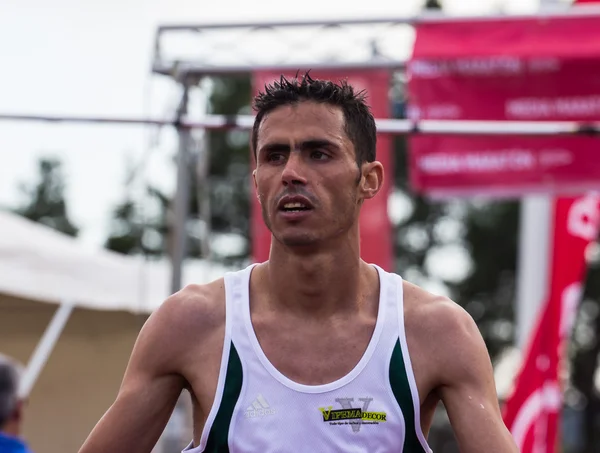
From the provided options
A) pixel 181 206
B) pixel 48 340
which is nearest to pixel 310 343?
pixel 181 206

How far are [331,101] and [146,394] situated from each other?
37.5 inches

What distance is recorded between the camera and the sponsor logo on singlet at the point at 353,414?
2824 millimetres

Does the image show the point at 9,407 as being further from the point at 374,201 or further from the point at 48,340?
the point at 48,340

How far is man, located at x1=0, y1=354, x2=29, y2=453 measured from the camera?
3684 millimetres

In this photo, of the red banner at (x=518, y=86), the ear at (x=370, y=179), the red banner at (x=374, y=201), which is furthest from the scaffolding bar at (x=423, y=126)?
the ear at (x=370, y=179)

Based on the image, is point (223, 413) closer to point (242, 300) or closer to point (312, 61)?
point (242, 300)

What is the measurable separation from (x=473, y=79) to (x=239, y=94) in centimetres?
2621

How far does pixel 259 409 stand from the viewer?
2.84 metres

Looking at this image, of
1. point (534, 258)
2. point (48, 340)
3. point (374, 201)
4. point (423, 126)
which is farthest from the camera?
point (534, 258)

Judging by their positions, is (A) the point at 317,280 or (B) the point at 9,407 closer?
(A) the point at 317,280

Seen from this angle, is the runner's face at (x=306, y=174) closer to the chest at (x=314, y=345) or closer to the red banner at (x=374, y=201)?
the chest at (x=314, y=345)

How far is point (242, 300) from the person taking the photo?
3.06 meters

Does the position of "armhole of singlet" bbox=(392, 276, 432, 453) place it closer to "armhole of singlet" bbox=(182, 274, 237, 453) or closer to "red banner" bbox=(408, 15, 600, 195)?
"armhole of singlet" bbox=(182, 274, 237, 453)

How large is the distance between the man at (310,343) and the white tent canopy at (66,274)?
519 cm
